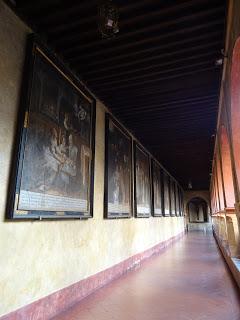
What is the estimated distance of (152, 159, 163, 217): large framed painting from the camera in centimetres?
1030

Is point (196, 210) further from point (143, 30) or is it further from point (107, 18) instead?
point (107, 18)

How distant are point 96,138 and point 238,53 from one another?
3053mm

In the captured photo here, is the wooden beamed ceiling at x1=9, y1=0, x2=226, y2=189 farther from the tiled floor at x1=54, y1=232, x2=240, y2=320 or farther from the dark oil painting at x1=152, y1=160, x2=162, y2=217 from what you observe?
the dark oil painting at x1=152, y1=160, x2=162, y2=217

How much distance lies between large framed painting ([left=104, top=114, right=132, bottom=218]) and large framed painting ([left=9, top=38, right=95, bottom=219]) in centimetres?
90

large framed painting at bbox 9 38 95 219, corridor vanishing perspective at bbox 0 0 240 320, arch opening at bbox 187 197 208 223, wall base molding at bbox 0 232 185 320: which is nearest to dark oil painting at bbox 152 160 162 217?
corridor vanishing perspective at bbox 0 0 240 320

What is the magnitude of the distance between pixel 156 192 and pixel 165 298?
22.7 feet

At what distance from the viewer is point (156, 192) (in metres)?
10.9

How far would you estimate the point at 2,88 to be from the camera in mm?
2863

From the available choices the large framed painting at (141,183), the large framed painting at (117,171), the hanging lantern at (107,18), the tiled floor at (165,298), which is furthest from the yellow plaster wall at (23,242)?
the large framed painting at (141,183)

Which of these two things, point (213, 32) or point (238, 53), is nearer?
point (238, 53)

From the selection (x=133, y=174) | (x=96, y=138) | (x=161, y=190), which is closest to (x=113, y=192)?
(x=96, y=138)

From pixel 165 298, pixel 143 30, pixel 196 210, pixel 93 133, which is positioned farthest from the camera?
pixel 196 210

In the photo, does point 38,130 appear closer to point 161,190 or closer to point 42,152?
point 42,152

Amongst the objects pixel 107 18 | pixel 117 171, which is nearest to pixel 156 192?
pixel 117 171
